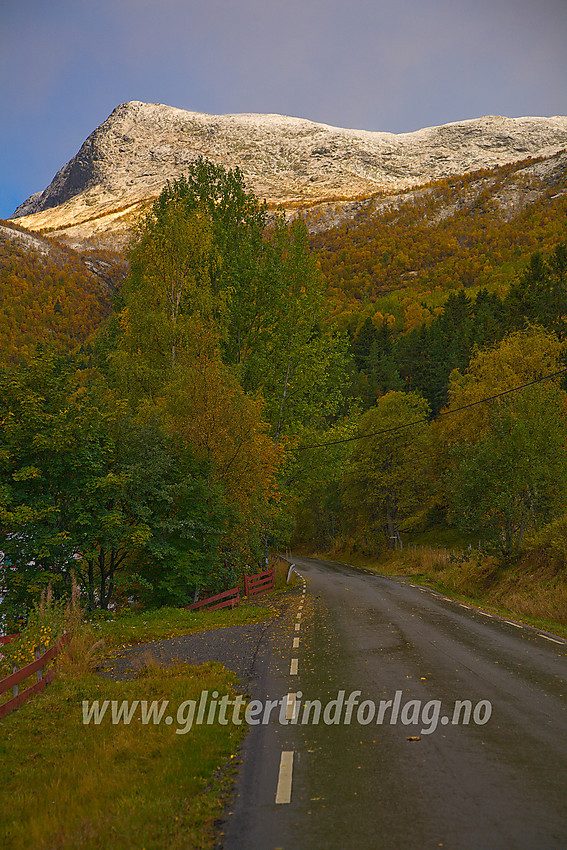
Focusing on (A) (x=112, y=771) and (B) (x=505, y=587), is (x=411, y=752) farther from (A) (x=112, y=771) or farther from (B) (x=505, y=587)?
(B) (x=505, y=587)

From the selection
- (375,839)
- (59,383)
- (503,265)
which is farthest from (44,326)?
(503,265)

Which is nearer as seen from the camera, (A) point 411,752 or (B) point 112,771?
(B) point 112,771

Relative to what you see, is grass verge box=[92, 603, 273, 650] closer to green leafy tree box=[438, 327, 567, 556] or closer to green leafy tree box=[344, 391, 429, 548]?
green leafy tree box=[438, 327, 567, 556]

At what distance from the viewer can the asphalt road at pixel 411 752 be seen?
4910mm

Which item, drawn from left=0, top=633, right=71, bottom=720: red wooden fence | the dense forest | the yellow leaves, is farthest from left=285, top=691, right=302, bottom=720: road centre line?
the yellow leaves

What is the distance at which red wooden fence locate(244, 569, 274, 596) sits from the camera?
2627 centimetres

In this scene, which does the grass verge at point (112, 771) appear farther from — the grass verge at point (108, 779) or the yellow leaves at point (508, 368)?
the yellow leaves at point (508, 368)

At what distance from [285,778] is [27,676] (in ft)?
18.8

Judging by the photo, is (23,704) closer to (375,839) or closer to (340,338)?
(375,839)

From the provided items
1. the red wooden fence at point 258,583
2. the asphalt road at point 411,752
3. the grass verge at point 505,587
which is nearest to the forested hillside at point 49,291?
the red wooden fence at point 258,583

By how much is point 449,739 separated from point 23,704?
22.3 ft

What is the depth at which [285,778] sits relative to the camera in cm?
611

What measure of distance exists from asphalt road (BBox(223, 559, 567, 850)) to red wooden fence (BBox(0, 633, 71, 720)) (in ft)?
12.5

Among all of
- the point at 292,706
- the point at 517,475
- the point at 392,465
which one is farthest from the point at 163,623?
the point at 392,465
